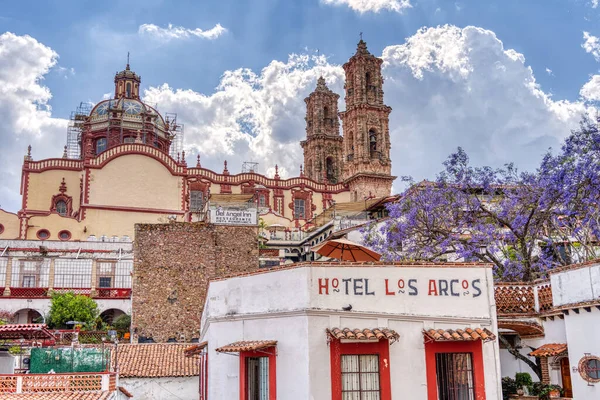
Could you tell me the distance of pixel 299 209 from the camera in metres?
50.9

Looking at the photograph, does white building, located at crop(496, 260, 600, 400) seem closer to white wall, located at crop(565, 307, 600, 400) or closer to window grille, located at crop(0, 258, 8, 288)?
white wall, located at crop(565, 307, 600, 400)

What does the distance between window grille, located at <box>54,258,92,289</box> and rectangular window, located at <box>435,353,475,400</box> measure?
90.3 ft

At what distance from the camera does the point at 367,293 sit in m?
13.9

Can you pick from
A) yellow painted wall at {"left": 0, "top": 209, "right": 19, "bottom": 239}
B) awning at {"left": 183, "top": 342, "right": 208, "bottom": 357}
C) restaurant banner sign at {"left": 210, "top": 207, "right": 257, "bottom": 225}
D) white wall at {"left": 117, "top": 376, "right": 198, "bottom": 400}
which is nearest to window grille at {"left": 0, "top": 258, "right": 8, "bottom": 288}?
yellow painted wall at {"left": 0, "top": 209, "right": 19, "bottom": 239}

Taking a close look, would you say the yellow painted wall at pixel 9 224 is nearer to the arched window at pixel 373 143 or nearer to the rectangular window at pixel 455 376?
the arched window at pixel 373 143

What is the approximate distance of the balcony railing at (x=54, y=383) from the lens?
51.9 ft

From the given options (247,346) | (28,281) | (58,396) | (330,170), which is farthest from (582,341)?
(330,170)

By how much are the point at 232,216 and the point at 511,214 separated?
11.8 meters

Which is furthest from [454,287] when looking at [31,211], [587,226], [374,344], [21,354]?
[31,211]

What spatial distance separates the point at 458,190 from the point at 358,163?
2623 cm

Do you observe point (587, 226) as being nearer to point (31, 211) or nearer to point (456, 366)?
point (456, 366)

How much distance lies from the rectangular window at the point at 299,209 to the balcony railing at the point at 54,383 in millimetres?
34306

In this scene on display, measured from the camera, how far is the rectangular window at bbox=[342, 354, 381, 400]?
43.7ft

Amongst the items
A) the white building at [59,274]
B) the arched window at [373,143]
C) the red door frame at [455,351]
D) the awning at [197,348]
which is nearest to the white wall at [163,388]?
the awning at [197,348]
